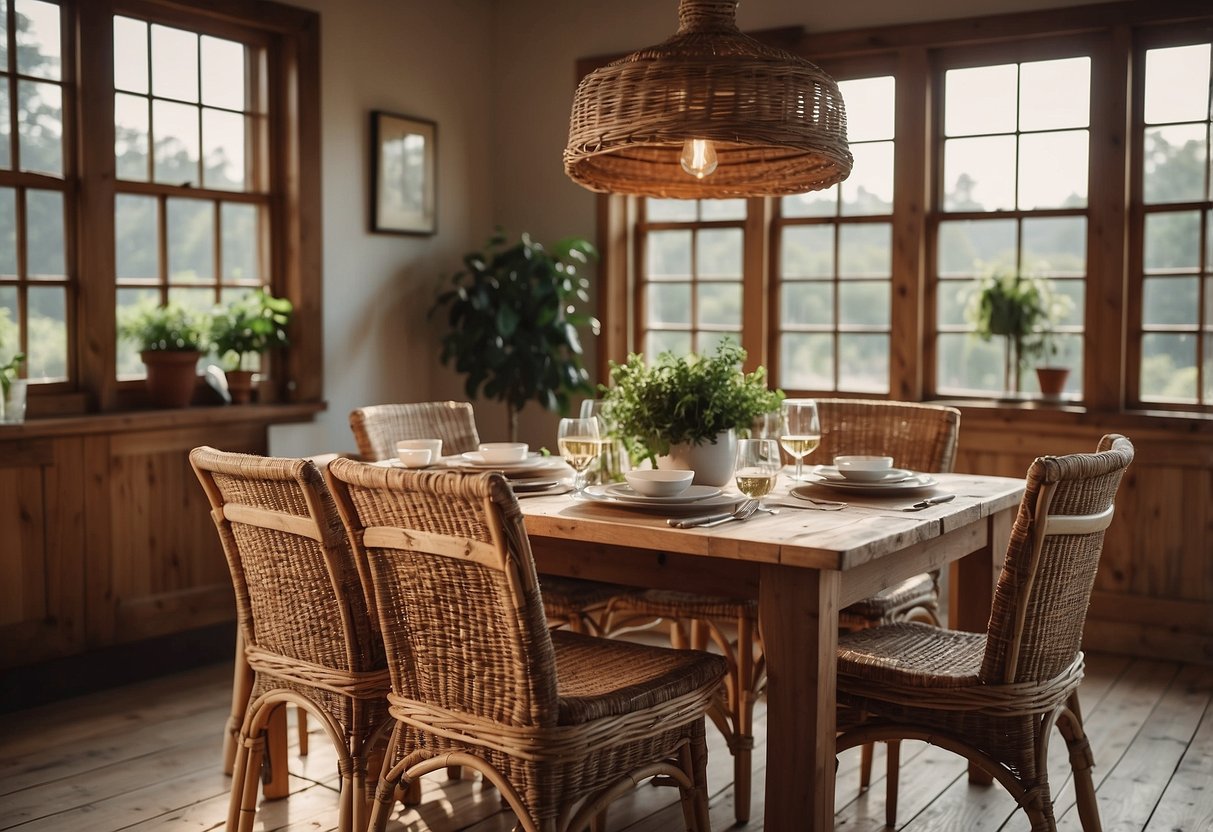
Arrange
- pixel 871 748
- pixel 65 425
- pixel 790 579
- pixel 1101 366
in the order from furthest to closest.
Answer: pixel 1101 366 < pixel 65 425 < pixel 871 748 < pixel 790 579

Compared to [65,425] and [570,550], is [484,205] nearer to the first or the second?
[65,425]

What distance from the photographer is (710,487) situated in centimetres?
275

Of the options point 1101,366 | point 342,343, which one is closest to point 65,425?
point 342,343

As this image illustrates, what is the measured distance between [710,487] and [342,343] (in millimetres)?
2550

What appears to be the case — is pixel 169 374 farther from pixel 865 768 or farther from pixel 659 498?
pixel 865 768

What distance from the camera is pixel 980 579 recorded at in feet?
9.99

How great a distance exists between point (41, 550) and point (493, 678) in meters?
2.43

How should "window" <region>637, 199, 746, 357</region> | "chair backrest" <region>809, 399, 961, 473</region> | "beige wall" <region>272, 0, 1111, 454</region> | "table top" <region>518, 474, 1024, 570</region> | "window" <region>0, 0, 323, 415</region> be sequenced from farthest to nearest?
"window" <region>637, 199, 746, 357</region> < "beige wall" <region>272, 0, 1111, 454</region> < "window" <region>0, 0, 323, 415</region> < "chair backrest" <region>809, 399, 961, 473</region> < "table top" <region>518, 474, 1024, 570</region>

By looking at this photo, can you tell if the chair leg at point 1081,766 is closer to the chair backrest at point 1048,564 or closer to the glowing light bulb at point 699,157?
the chair backrest at point 1048,564

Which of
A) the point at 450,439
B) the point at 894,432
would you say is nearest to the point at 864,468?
the point at 894,432

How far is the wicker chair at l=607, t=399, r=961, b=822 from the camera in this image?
3000mm

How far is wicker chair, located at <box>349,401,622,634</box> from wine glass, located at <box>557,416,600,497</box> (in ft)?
1.68

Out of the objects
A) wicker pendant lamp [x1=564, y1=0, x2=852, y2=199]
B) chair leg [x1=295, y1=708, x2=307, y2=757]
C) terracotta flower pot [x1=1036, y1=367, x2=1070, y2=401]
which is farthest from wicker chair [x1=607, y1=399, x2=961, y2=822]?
terracotta flower pot [x1=1036, y1=367, x2=1070, y2=401]

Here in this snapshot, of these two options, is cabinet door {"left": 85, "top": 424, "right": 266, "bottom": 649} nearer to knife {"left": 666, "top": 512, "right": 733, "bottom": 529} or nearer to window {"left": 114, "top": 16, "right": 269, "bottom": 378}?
window {"left": 114, "top": 16, "right": 269, "bottom": 378}
